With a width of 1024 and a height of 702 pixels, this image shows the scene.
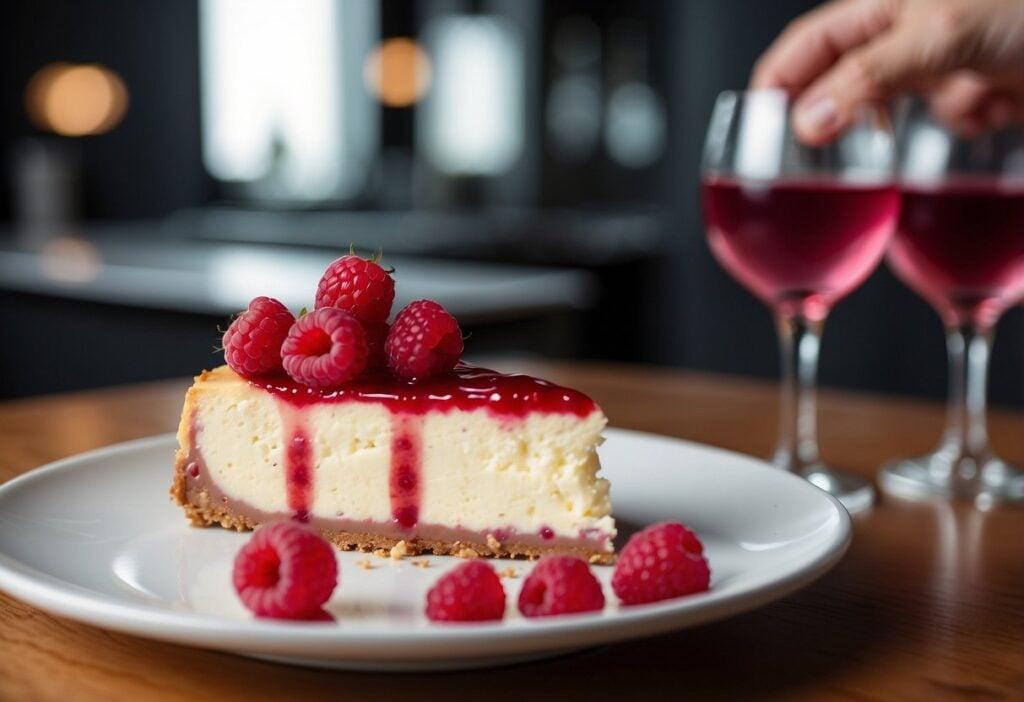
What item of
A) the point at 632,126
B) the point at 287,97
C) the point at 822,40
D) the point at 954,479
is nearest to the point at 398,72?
the point at 287,97

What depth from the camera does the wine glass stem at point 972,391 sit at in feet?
4.11

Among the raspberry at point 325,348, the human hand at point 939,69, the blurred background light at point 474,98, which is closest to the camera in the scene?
the raspberry at point 325,348

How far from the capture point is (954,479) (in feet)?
3.95

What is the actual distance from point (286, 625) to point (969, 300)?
0.87 m

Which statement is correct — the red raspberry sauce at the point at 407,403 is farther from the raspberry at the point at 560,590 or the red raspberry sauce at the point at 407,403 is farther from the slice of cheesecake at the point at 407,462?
the raspberry at the point at 560,590

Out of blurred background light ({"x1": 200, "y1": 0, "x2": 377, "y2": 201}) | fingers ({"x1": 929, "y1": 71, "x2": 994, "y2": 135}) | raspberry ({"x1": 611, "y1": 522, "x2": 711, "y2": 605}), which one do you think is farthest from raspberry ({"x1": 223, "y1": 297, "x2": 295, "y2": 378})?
blurred background light ({"x1": 200, "y1": 0, "x2": 377, "y2": 201})

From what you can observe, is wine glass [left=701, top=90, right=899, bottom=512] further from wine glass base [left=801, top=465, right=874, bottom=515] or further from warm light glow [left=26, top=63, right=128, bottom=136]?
warm light glow [left=26, top=63, right=128, bottom=136]

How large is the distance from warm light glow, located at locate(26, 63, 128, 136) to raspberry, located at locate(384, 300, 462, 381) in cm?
515

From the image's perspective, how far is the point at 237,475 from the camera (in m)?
1.06

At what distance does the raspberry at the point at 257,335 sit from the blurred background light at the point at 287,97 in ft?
16.2

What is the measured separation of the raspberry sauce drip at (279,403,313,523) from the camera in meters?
1.05

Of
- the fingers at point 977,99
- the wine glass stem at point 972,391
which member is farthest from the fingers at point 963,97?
the wine glass stem at point 972,391

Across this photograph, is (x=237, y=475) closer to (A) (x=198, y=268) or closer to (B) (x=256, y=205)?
(A) (x=198, y=268)

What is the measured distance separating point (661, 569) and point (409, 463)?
1.13ft
